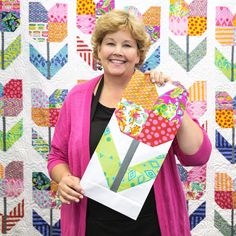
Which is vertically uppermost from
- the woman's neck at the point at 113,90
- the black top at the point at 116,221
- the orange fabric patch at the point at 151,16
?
the orange fabric patch at the point at 151,16

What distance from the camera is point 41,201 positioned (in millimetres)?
1837

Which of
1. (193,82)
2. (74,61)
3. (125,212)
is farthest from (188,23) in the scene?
(125,212)

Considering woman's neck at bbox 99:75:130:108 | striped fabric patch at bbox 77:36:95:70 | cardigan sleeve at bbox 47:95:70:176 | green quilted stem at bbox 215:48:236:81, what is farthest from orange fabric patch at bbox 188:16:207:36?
cardigan sleeve at bbox 47:95:70:176

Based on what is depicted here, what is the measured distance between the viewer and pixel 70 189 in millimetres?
1012

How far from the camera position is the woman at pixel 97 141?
3.34 ft

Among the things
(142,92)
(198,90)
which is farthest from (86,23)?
(142,92)

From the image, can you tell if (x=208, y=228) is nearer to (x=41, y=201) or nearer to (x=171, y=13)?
(x=41, y=201)

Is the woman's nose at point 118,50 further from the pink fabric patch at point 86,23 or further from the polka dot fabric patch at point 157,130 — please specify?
the pink fabric patch at point 86,23

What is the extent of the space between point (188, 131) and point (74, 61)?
36.8 inches

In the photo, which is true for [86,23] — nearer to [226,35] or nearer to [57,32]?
[57,32]

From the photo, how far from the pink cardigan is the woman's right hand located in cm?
6

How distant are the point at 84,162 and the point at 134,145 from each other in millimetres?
165

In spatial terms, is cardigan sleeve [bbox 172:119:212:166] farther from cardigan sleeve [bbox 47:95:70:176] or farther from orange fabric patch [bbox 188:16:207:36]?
orange fabric patch [bbox 188:16:207:36]

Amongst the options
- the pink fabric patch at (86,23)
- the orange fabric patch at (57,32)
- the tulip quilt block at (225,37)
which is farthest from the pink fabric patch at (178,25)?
the orange fabric patch at (57,32)
